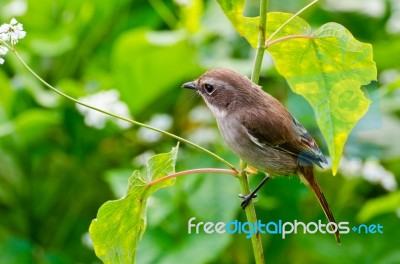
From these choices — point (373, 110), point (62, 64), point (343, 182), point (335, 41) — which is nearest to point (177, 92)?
point (62, 64)

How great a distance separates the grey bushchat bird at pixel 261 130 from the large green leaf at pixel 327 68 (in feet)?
0.55

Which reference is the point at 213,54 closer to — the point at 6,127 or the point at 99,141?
the point at 99,141

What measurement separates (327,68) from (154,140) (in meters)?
1.83

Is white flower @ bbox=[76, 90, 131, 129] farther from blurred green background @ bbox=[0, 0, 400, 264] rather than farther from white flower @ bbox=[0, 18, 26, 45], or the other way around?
white flower @ bbox=[0, 18, 26, 45]

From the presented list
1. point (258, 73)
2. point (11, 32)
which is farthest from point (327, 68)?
point (11, 32)

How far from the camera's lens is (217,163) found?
255 centimetres

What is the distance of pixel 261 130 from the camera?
1.34 metres

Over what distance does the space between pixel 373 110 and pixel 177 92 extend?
61.3 inches

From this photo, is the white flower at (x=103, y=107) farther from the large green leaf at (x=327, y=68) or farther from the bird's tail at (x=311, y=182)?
the large green leaf at (x=327, y=68)

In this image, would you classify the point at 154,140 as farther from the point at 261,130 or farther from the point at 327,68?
the point at 327,68

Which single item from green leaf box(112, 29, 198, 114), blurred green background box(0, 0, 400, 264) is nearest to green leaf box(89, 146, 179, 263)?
blurred green background box(0, 0, 400, 264)

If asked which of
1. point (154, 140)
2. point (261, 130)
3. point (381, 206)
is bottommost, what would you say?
point (261, 130)

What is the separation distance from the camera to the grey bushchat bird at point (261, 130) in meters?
1.32

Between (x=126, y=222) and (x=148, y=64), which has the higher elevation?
(x=148, y=64)
